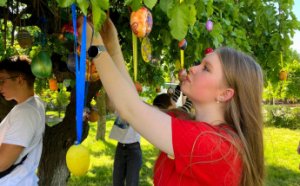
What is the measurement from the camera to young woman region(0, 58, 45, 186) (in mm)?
1995

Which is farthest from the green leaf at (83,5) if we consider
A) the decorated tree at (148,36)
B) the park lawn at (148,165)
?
the park lawn at (148,165)

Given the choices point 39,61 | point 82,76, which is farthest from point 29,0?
point 82,76

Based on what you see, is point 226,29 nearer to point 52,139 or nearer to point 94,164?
point 52,139

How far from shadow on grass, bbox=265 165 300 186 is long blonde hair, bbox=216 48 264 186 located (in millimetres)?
5455

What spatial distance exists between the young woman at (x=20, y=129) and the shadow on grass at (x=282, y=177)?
5363 millimetres

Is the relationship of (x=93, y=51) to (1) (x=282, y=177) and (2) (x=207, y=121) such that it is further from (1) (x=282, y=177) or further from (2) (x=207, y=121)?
(1) (x=282, y=177)

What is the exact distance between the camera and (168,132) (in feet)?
4.60

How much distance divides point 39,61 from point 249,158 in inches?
49.5

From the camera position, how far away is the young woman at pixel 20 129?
2.00 m

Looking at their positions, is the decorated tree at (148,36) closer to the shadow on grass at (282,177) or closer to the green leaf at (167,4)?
the green leaf at (167,4)

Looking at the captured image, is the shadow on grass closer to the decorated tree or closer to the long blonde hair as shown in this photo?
the decorated tree

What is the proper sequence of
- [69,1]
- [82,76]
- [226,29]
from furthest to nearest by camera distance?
[226,29]
[82,76]
[69,1]

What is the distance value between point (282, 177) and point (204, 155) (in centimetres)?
649

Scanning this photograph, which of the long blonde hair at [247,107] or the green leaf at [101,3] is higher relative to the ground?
the green leaf at [101,3]
